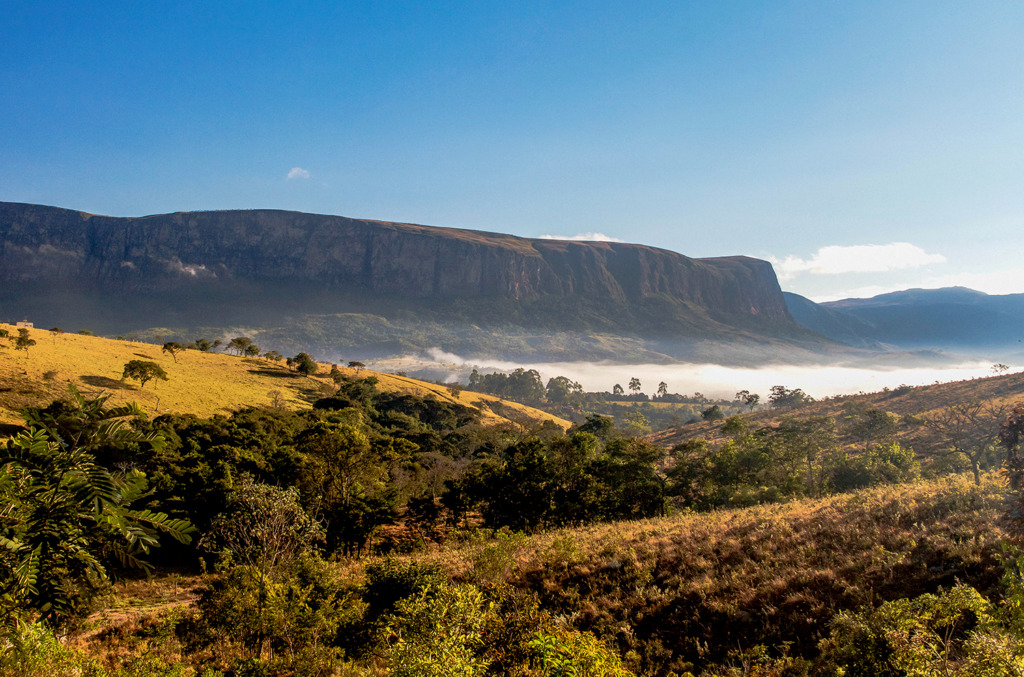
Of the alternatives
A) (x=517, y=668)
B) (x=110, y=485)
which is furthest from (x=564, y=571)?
(x=110, y=485)

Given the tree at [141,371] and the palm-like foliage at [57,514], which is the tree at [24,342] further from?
the palm-like foliage at [57,514]

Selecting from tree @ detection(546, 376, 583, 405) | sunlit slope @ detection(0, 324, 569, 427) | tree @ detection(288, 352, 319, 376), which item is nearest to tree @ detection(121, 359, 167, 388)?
sunlit slope @ detection(0, 324, 569, 427)

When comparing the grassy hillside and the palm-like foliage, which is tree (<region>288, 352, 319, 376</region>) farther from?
the palm-like foliage

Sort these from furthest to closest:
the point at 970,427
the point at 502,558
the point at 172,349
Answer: the point at 172,349, the point at 970,427, the point at 502,558

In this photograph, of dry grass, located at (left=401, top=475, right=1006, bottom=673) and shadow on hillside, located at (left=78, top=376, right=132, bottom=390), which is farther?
shadow on hillside, located at (left=78, top=376, right=132, bottom=390)

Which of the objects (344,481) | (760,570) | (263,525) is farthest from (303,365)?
(760,570)

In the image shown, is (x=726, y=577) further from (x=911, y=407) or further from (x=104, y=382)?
(x=911, y=407)

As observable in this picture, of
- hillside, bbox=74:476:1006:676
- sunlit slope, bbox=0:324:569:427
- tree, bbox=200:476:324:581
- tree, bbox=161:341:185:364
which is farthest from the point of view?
tree, bbox=161:341:185:364

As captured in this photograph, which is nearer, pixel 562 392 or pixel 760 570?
pixel 760 570

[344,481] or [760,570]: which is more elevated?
[760,570]
